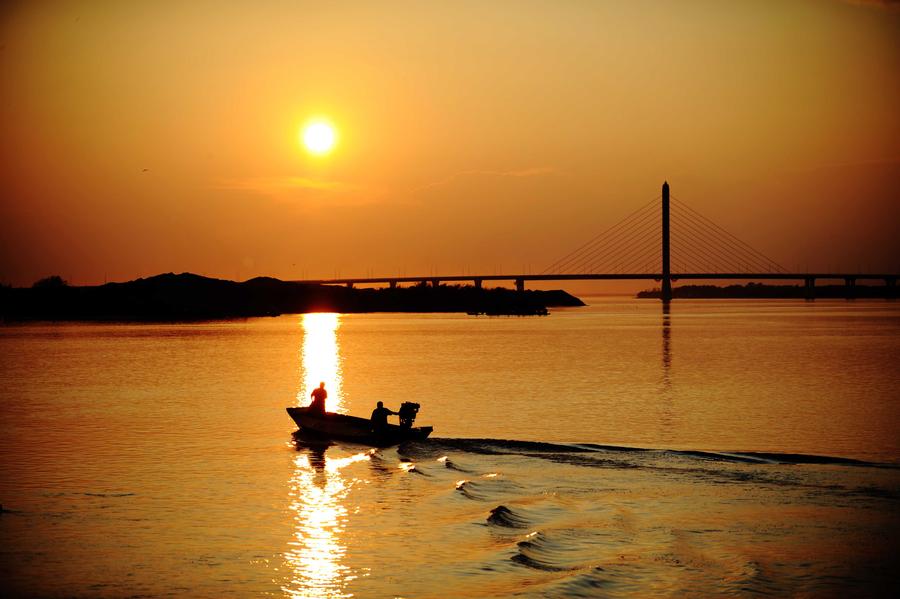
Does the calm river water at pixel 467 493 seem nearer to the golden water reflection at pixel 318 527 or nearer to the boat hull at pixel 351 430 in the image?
the golden water reflection at pixel 318 527

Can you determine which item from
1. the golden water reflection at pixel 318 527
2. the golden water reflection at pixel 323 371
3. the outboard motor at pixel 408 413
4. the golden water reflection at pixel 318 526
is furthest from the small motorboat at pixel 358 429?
the golden water reflection at pixel 323 371

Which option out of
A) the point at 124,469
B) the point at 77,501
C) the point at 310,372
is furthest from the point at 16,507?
the point at 310,372

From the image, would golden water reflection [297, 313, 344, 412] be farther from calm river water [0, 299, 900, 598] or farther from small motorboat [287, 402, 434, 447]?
small motorboat [287, 402, 434, 447]

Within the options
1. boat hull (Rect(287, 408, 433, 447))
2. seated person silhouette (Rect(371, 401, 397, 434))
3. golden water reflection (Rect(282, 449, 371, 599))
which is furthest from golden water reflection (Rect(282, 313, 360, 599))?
seated person silhouette (Rect(371, 401, 397, 434))

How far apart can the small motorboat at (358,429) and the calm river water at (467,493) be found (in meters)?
0.56

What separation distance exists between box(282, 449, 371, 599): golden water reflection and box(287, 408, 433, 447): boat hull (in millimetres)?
1358

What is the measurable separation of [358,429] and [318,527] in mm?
11316

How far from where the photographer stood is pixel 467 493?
23922mm

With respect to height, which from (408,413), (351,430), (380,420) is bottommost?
(351,430)

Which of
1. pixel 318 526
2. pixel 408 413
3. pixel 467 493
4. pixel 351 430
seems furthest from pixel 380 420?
pixel 318 526

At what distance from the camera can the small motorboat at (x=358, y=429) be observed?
3144cm

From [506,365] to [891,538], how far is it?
48897mm

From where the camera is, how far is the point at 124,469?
27609 millimetres

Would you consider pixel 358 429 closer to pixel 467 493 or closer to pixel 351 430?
pixel 351 430
